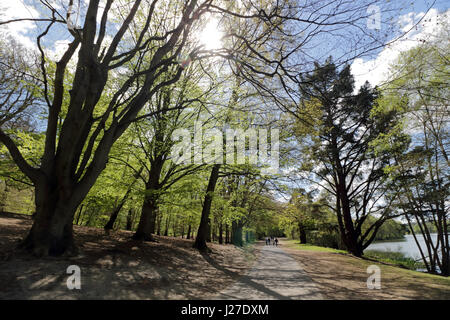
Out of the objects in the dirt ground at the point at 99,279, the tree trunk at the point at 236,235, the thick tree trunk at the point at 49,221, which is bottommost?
the tree trunk at the point at 236,235

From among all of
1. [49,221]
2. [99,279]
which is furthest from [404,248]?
[49,221]

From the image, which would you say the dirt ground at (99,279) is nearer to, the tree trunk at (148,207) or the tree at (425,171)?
the tree trunk at (148,207)

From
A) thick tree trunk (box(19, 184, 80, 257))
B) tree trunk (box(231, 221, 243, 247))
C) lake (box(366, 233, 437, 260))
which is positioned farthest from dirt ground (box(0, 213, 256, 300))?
lake (box(366, 233, 437, 260))

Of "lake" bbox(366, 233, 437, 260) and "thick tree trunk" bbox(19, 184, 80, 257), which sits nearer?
"thick tree trunk" bbox(19, 184, 80, 257)

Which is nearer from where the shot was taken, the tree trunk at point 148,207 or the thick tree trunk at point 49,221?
the thick tree trunk at point 49,221

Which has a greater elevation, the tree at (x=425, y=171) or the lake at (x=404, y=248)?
the tree at (x=425, y=171)

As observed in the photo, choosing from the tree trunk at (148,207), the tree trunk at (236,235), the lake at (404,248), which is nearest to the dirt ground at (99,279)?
the tree trunk at (148,207)

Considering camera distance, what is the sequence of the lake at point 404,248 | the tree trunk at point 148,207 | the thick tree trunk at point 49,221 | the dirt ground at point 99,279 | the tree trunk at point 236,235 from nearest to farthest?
the dirt ground at point 99,279
the thick tree trunk at point 49,221
the tree trunk at point 148,207
the tree trunk at point 236,235
the lake at point 404,248

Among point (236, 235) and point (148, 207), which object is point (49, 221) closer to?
point (148, 207)

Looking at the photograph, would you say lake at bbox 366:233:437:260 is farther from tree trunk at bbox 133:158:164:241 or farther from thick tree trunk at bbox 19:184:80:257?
thick tree trunk at bbox 19:184:80:257

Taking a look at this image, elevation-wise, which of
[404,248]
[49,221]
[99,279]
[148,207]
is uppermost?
[148,207]

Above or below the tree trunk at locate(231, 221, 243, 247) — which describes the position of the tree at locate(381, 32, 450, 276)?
above

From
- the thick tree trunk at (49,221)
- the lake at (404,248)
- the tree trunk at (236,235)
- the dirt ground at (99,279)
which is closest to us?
the dirt ground at (99,279)

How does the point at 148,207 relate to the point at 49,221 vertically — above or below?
above
